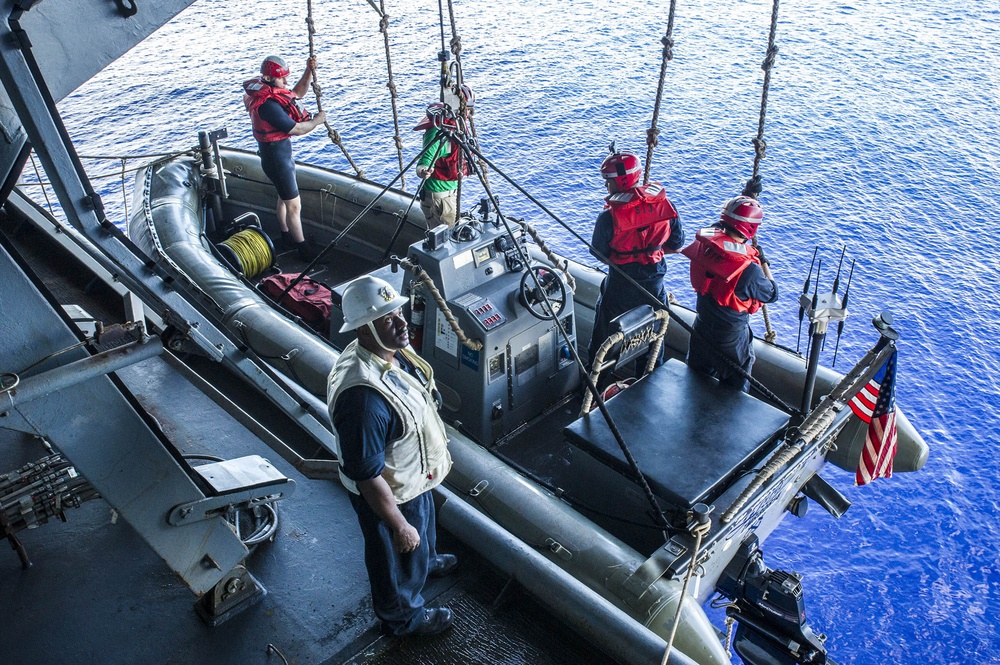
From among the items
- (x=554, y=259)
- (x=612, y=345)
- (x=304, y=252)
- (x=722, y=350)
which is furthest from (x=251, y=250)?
(x=722, y=350)

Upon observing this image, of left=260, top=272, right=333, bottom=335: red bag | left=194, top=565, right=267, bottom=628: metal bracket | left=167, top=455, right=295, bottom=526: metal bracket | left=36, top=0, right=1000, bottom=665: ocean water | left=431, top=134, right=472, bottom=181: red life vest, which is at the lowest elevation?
left=36, top=0, right=1000, bottom=665: ocean water

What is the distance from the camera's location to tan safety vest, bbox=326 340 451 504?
102 inches

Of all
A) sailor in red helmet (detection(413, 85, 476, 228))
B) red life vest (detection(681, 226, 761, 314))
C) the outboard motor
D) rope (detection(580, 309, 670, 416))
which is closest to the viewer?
the outboard motor

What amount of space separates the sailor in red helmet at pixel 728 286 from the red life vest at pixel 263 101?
409 centimetres

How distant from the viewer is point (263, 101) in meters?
7.16

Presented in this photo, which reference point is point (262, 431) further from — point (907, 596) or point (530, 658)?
point (907, 596)

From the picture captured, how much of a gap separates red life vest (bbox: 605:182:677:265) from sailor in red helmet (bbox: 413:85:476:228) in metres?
1.62

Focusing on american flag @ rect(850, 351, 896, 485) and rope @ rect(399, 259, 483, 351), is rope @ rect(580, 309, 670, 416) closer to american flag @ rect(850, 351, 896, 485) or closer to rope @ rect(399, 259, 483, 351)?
rope @ rect(399, 259, 483, 351)

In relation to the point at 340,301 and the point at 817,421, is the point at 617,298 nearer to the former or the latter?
the point at 817,421

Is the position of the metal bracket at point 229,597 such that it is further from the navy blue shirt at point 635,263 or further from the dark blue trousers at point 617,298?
the navy blue shirt at point 635,263

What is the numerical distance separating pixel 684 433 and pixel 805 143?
10.7 m

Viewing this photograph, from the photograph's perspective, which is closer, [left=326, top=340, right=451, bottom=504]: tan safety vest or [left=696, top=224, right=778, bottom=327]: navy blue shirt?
[left=326, top=340, right=451, bottom=504]: tan safety vest

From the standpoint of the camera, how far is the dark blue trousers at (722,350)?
5023 mm

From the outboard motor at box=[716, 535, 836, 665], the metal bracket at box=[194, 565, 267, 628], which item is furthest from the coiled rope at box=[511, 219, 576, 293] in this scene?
the metal bracket at box=[194, 565, 267, 628]
